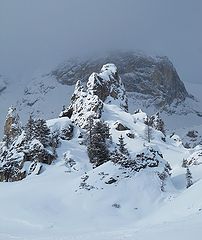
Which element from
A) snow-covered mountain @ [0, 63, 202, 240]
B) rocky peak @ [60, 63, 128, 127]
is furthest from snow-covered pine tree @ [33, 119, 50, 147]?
rocky peak @ [60, 63, 128, 127]

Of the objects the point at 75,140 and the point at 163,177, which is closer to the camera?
the point at 163,177

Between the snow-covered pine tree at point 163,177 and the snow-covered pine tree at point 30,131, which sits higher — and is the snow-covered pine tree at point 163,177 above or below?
above

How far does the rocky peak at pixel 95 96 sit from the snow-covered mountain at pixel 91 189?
8.89 metres

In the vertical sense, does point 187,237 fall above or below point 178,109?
above

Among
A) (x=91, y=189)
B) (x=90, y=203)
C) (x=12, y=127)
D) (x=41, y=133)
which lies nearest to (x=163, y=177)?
(x=91, y=189)

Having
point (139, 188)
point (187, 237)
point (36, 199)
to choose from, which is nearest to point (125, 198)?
point (139, 188)

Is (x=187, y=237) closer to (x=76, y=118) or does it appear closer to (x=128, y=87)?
(x=76, y=118)

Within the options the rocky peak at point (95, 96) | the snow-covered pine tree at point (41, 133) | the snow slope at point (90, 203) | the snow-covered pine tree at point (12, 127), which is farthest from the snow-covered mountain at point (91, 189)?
the rocky peak at point (95, 96)

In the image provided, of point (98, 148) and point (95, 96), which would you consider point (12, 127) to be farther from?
point (98, 148)

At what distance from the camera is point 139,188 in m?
32.1

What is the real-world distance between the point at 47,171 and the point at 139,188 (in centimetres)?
1183

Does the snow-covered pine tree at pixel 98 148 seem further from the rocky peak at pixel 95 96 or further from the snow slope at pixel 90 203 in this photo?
the rocky peak at pixel 95 96

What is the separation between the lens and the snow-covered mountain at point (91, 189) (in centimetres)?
2222

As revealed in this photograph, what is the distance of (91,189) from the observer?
1243 inches
